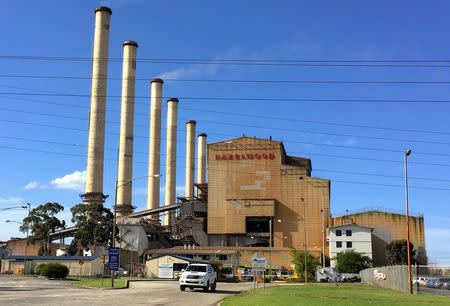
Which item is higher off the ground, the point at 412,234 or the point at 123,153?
the point at 123,153

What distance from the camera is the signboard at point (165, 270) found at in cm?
7516

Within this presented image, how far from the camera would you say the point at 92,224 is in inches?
3728

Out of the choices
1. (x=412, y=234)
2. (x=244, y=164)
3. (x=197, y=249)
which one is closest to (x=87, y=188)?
(x=197, y=249)

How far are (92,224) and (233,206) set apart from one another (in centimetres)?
3991

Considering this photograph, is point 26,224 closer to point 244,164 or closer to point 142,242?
point 142,242

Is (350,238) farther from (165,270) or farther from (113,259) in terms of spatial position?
(113,259)

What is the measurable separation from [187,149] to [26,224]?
81.9 metres

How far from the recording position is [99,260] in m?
74.1

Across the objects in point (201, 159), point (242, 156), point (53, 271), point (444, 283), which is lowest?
point (444, 283)

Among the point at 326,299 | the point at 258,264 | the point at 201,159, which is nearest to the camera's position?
the point at 326,299

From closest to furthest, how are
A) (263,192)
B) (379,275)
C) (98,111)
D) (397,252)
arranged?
(379,275), (397,252), (98,111), (263,192)

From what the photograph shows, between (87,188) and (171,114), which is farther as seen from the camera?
(171,114)

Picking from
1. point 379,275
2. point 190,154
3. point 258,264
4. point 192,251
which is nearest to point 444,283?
point 379,275

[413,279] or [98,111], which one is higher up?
[98,111]
